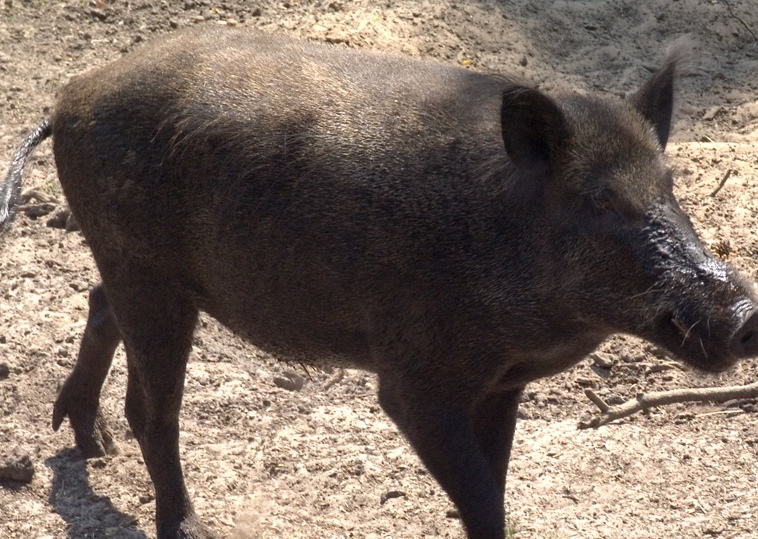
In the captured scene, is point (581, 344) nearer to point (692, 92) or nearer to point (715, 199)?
point (715, 199)

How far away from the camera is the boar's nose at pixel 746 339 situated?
3.18 m

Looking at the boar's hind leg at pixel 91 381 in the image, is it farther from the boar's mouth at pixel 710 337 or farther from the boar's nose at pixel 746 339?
the boar's nose at pixel 746 339

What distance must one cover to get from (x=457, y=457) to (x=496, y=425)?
45 cm

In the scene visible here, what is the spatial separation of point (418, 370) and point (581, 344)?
0.55 meters

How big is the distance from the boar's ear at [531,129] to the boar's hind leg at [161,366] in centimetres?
141

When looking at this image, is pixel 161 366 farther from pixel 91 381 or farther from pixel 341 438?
pixel 341 438

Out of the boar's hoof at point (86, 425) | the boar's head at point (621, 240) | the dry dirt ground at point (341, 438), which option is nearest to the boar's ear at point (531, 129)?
the boar's head at point (621, 240)

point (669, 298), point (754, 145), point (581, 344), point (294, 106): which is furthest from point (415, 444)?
point (754, 145)

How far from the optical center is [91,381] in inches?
191

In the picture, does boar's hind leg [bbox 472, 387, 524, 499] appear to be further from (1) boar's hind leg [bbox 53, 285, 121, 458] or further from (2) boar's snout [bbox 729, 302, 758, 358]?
(1) boar's hind leg [bbox 53, 285, 121, 458]

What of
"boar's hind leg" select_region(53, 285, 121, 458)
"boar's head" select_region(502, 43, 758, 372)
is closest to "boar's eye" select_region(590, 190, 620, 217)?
"boar's head" select_region(502, 43, 758, 372)

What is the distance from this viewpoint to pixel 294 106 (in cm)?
385

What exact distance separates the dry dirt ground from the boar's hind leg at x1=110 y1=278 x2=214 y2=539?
247 millimetres

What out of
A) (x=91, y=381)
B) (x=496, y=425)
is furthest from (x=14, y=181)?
(x=496, y=425)
